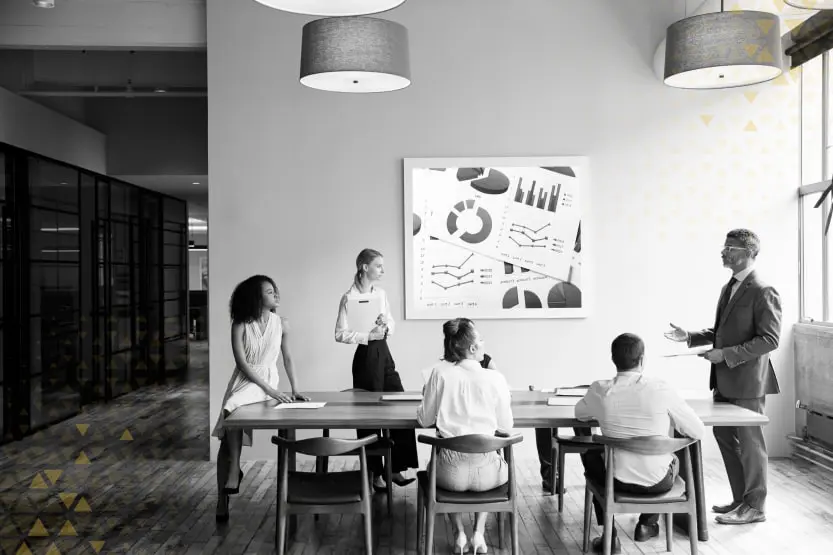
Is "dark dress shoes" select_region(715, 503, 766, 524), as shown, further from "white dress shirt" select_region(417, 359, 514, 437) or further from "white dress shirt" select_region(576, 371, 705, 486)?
"white dress shirt" select_region(417, 359, 514, 437)

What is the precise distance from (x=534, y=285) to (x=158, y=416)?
4655 mm

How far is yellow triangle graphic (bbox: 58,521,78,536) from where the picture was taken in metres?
4.58

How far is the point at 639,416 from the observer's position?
12.5ft

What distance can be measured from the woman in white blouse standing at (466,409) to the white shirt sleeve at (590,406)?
0.38 metres

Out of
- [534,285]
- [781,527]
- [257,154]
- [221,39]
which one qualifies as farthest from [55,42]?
[781,527]

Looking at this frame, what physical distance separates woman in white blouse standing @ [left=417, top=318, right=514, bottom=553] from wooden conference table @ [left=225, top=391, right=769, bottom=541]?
8.8 inches

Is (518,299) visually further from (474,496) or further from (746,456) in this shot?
(474,496)

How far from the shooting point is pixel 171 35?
256 inches

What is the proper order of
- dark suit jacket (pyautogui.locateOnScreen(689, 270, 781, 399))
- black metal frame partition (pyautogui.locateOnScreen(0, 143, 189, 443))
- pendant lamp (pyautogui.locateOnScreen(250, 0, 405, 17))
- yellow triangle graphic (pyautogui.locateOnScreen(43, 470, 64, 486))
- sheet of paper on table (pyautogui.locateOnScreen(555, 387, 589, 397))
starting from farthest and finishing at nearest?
black metal frame partition (pyautogui.locateOnScreen(0, 143, 189, 443)) → yellow triangle graphic (pyautogui.locateOnScreen(43, 470, 64, 486)) → sheet of paper on table (pyautogui.locateOnScreen(555, 387, 589, 397)) → dark suit jacket (pyautogui.locateOnScreen(689, 270, 781, 399)) → pendant lamp (pyautogui.locateOnScreen(250, 0, 405, 17))

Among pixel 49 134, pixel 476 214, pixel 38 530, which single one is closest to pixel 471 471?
pixel 38 530

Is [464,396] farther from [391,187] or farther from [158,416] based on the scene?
[158,416]

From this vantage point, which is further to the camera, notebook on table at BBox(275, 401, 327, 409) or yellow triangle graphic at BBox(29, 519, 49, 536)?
yellow triangle graphic at BBox(29, 519, 49, 536)

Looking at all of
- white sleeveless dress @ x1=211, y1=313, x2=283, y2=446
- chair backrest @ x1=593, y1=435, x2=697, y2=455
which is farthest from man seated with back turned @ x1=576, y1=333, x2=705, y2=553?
white sleeveless dress @ x1=211, y1=313, x2=283, y2=446

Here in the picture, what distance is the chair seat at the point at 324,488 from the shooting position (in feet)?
12.7
